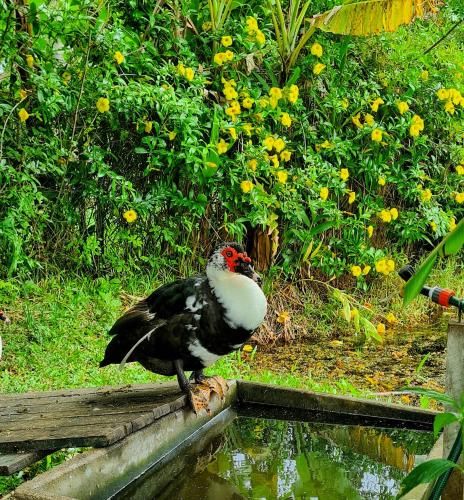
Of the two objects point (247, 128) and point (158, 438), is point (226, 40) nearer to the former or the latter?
point (247, 128)

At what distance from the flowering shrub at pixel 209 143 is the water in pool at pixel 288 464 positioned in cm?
251

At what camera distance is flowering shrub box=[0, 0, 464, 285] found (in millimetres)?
5965

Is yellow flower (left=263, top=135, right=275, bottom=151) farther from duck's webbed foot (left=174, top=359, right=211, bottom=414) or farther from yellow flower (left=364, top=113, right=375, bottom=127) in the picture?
duck's webbed foot (left=174, top=359, right=211, bottom=414)

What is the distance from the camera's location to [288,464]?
3.68 metres


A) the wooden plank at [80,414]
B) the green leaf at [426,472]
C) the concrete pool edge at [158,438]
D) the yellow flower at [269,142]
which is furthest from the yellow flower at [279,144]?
the green leaf at [426,472]

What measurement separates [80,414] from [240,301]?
0.86m

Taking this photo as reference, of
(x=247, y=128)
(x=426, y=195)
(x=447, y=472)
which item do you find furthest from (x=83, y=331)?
(x=447, y=472)

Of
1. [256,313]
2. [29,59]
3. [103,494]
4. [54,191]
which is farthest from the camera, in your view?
[54,191]

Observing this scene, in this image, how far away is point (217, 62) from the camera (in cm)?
660

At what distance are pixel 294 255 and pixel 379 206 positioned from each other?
42.5 inches

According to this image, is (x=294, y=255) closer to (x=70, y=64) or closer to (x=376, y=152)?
(x=376, y=152)

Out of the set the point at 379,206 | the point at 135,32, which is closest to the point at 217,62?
the point at 135,32

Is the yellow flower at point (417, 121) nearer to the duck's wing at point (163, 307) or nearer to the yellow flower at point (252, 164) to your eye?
the yellow flower at point (252, 164)

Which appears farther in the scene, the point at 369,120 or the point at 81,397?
the point at 369,120
